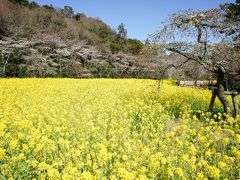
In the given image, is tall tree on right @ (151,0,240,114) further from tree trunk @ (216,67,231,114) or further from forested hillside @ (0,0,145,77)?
forested hillside @ (0,0,145,77)

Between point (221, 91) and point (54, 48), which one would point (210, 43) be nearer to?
point (221, 91)

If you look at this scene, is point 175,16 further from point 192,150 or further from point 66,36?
point 66,36

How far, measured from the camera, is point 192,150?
5492mm

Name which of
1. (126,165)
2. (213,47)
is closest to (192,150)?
(126,165)

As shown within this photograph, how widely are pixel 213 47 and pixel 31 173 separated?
27.3 ft

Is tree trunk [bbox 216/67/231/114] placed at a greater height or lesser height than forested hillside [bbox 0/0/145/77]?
lesser

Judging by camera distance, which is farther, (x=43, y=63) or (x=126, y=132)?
(x=43, y=63)

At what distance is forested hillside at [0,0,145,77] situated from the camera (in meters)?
37.8

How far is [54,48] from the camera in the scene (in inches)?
1729

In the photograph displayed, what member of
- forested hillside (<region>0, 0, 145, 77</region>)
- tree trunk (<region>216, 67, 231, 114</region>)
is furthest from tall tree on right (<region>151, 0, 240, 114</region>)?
forested hillside (<region>0, 0, 145, 77</region>)

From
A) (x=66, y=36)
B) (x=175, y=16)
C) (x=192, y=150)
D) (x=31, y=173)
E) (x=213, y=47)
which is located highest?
(x=66, y=36)

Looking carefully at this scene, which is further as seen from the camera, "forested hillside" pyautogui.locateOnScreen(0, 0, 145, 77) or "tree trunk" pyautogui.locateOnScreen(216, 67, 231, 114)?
"forested hillside" pyautogui.locateOnScreen(0, 0, 145, 77)

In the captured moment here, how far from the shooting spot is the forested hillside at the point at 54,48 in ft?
124

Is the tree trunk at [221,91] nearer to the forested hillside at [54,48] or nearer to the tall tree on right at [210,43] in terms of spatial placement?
the tall tree on right at [210,43]
